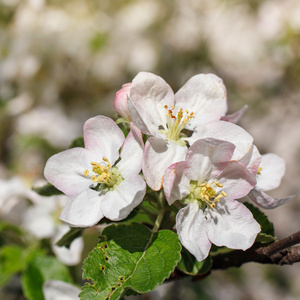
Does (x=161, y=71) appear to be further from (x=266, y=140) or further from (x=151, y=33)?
(x=266, y=140)

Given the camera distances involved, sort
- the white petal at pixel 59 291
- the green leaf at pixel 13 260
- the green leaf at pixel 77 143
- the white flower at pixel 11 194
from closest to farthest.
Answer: the green leaf at pixel 77 143 < the white petal at pixel 59 291 < the green leaf at pixel 13 260 < the white flower at pixel 11 194

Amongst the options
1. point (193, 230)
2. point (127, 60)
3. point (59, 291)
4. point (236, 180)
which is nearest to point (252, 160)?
point (236, 180)

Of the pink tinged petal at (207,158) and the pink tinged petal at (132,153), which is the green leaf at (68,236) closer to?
the pink tinged petal at (132,153)

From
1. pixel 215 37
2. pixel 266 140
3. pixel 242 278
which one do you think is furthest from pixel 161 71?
pixel 242 278

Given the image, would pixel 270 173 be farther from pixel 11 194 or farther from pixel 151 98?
pixel 11 194

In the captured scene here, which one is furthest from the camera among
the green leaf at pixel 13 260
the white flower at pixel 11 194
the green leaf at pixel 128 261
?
the white flower at pixel 11 194

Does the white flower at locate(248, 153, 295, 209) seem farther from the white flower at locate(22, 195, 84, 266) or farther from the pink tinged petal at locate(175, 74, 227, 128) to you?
the white flower at locate(22, 195, 84, 266)

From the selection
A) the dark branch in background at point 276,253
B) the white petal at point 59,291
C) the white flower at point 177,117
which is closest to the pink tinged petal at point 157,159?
the white flower at point 177,117
